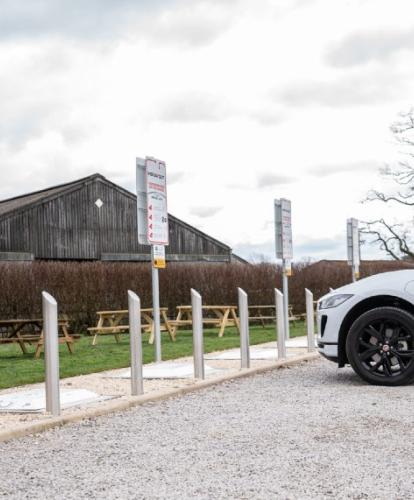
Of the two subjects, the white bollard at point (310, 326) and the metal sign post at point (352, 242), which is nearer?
the white bollard at point (310, 326)

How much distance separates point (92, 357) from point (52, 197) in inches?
797

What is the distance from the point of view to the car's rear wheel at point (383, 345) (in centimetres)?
882

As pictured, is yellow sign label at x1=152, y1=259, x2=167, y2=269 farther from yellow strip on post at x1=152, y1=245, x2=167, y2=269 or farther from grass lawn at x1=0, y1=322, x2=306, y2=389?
grass lawn at x1=0, y1=322, x2=306, y2=389

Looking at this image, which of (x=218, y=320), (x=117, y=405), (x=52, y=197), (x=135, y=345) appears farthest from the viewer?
(x=52, y=197)

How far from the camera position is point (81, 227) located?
1369 inches

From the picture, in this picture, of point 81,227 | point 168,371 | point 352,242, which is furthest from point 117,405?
point 81,227

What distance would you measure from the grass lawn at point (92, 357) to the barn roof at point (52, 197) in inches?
527

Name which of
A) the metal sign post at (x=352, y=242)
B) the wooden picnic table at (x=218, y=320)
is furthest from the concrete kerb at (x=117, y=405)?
the metal sign post at (x=352, y=242)

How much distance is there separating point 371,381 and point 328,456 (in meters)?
3.74

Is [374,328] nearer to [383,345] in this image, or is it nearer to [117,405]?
[383,345]

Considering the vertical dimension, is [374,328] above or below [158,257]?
below

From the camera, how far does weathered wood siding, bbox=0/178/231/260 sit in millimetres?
32781

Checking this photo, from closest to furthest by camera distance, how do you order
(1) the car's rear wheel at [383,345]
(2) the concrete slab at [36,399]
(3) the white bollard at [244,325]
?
(2) the concrete slab at [36,399] < (1) the car's rear wheel at [383,345] < (3) the white bollard at [244,325]

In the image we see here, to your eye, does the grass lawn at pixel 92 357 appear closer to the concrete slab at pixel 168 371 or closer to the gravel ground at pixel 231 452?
the concrete slab at pixel 168 371
